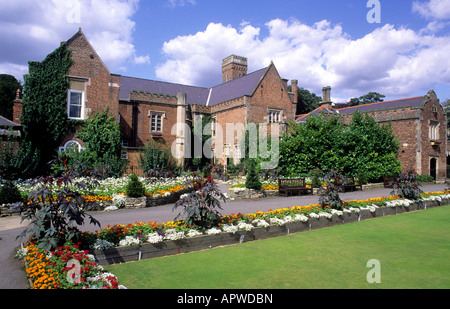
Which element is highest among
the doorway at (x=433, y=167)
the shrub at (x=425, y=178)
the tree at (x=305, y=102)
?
the tree at (x=305, y=102)

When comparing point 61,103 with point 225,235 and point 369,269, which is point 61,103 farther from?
point 369,269

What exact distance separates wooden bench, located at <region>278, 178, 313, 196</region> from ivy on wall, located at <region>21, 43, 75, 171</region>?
56.1 feet

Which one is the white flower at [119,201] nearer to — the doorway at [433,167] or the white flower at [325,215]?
the white flower at [325,215]

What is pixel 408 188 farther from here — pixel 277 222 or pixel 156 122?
pixel 156 122

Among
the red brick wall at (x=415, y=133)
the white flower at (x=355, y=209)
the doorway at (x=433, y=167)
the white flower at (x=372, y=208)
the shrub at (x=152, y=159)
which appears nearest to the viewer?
the white flower at (x=355, y=209)

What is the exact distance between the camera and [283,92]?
36969mm

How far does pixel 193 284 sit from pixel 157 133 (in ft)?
97.1

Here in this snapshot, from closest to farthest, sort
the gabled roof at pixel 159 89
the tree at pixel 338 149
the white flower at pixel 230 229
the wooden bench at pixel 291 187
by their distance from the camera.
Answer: the white flower at pixel 230 229 → the wooden bench at pixel 291 187 → the tree at pixel 338 149 → the gabled roof at pixel 159 89

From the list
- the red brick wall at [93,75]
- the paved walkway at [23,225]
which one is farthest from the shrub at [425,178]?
the red brick wall at [93,75]

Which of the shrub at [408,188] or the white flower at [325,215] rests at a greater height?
the shrub at [408,188]

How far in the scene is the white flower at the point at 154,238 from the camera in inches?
286

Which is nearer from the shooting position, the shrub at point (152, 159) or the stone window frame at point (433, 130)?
the shrub at point (152, 159)

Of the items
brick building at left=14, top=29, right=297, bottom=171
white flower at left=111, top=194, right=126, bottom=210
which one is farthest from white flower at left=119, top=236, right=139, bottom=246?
brick building at left=14, top=29, right=297, bottom=171

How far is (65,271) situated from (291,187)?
15174 millimetres
